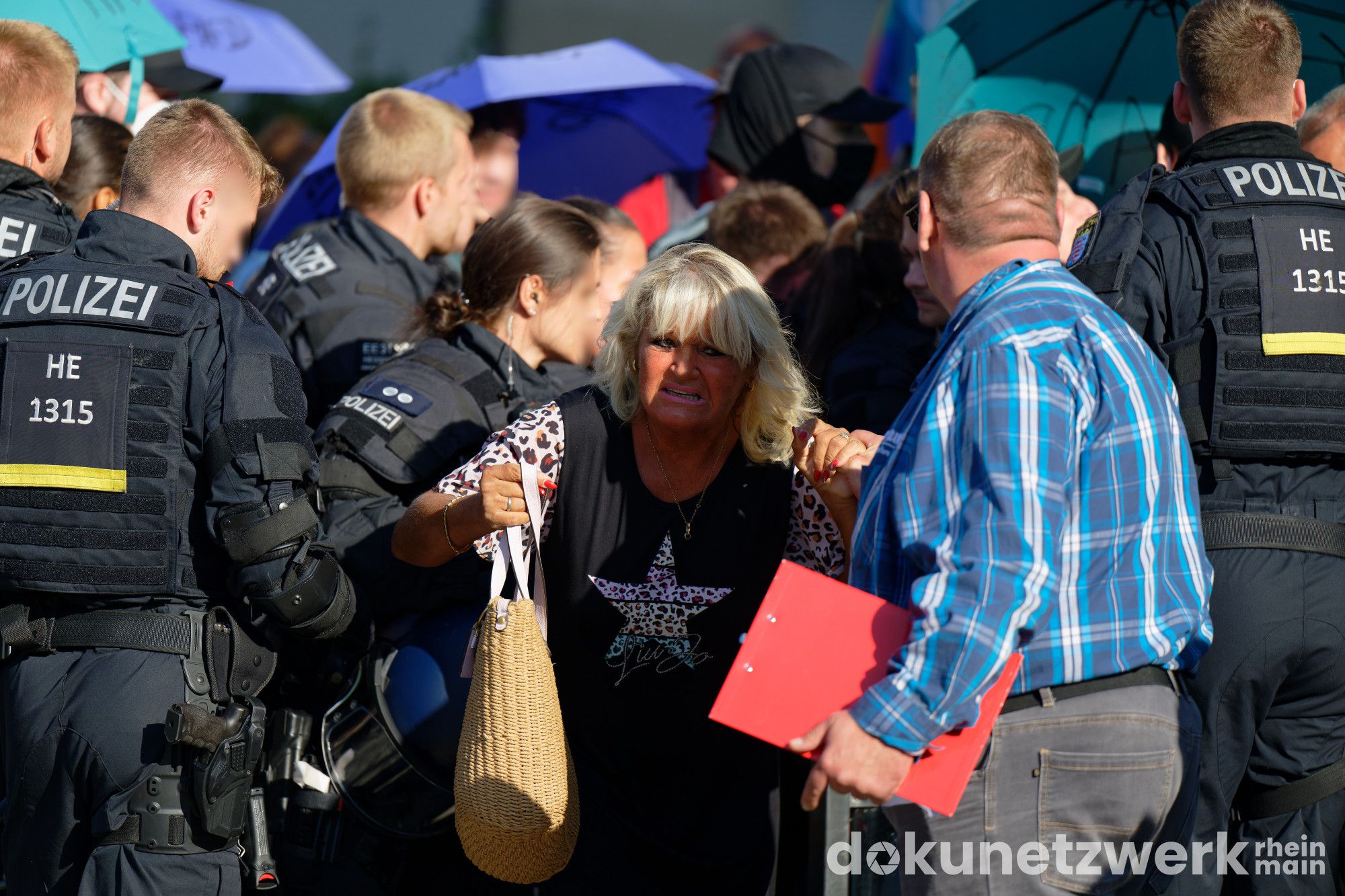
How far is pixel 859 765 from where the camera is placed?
2367 mm

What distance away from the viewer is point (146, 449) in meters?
3.25

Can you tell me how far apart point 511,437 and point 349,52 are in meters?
12.0

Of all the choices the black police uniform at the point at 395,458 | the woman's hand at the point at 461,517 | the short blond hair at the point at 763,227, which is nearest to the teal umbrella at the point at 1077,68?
the short blond hair at the point at 763,227

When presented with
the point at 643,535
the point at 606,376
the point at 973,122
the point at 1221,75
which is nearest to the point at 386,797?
the point at 643,535

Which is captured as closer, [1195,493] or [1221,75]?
[1195,493]

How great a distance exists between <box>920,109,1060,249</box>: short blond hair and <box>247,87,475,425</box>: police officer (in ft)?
8.54

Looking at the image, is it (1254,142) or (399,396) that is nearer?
(1254,142)

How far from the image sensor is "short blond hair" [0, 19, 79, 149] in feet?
13.1

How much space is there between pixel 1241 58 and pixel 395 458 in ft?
8.64

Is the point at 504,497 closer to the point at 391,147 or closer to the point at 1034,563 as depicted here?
the point at 1034,563

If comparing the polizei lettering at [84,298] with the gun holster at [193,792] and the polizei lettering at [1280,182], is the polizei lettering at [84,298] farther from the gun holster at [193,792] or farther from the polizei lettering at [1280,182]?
the polizei lettering at [1280,182]

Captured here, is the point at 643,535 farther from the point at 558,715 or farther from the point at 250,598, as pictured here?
the point at 250,598

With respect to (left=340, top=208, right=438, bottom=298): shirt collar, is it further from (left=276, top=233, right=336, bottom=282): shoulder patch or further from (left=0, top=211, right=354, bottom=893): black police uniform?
(left=0, top=211, right=354, bottom=893): black police uniform

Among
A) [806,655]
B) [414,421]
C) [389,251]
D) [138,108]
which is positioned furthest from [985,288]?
[138,108]
